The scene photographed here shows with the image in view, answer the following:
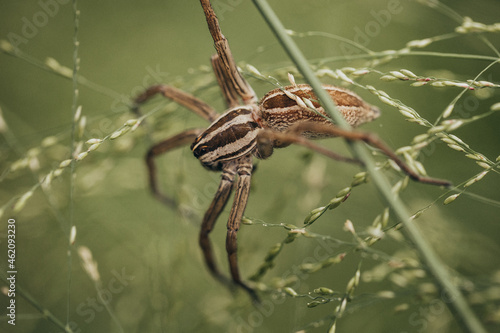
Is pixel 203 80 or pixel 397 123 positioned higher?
pixel 203 80

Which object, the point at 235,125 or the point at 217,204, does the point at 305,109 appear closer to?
the point at 235,125

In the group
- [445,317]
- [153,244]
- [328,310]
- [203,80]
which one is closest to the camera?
[445,317]

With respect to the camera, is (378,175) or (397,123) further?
(397,123)

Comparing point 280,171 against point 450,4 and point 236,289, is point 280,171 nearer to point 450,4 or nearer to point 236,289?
point 236,289

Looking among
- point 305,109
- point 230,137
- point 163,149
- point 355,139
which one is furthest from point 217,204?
point 355,139

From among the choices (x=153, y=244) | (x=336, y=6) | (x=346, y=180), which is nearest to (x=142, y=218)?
(x=153, y=244)

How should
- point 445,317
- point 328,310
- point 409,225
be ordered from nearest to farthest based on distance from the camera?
point 409,225 < point 445,317 < point 328,310

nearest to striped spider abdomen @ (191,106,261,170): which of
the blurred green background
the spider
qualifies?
the spider

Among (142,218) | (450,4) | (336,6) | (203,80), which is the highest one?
(336,6)
